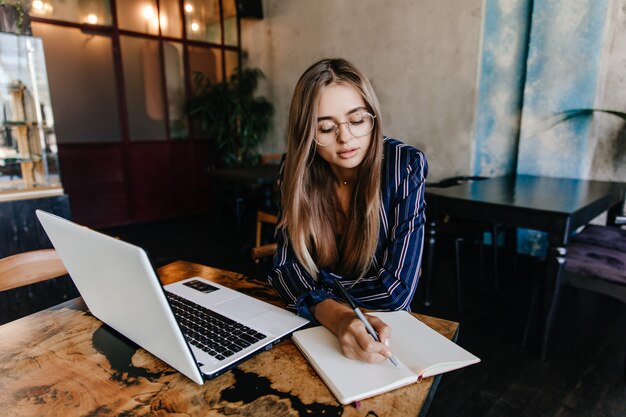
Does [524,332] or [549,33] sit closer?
[524,332]

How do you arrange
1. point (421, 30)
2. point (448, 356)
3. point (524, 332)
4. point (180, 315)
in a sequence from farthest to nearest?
point (421, 30) < point (524, 332) < point (180, 315) < point (448, 356)

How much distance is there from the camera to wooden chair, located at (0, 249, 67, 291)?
1.18 metres

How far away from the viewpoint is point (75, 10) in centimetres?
455

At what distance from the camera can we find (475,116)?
360cm

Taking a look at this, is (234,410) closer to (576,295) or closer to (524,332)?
(524,332)

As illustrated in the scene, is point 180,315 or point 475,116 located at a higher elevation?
point 475,116

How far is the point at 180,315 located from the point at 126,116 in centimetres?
490

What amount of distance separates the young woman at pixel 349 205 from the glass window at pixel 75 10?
474 cm

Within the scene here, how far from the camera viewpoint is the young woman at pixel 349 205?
1.05 m

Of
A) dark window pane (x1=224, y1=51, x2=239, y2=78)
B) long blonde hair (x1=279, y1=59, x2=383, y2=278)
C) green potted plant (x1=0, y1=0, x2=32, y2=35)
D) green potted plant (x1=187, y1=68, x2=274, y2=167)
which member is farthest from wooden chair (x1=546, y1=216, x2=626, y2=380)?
dark window pane (x1=224, y1=51, x2=239, y2=78)

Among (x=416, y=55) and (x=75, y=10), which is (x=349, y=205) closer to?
(x=416, y=55)

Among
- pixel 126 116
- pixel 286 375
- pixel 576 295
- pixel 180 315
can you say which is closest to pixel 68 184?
pixel 126 116

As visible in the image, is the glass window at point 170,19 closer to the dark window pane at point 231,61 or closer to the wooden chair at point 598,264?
the dark window pane at point 231,61

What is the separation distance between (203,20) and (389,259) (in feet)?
18.5
